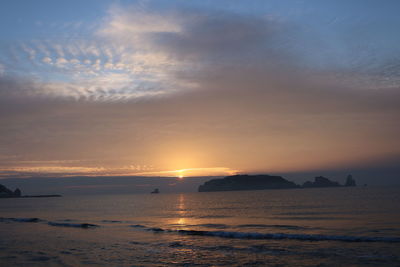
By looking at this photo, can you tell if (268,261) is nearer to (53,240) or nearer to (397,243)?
(397,243)

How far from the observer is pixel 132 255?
87.6 ft

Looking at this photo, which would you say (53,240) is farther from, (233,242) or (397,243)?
(397,243)

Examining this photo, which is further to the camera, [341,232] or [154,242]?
[341,232]

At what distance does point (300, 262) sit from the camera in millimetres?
23297

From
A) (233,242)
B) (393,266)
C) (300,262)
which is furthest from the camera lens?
(233,242)

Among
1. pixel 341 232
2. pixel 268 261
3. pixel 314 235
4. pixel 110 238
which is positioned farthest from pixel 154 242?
pixel 341 232

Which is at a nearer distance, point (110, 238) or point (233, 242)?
point (233, 242)

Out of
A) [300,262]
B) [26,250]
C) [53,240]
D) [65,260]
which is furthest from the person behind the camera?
[53,240]

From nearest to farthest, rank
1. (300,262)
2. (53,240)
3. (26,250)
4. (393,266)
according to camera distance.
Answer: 1. (393,266)
2. (300,262)
3. (26,250)
4. (53,240)

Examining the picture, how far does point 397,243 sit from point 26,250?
3249cm

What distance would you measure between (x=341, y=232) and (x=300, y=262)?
17.2m

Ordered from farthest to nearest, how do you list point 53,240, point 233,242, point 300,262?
1. point 53,240
2. point 233,242
3. point 300,262

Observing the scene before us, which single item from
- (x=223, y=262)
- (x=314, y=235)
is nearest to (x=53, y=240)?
(x=223, y=262)

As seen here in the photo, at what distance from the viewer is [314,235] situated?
117 ft
